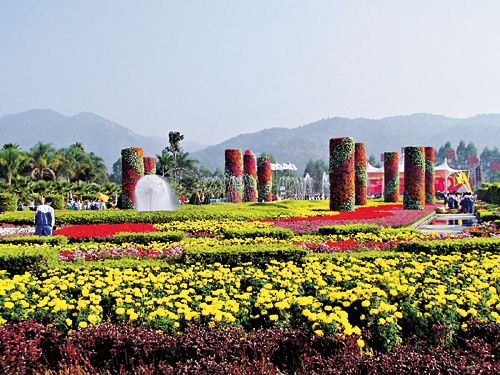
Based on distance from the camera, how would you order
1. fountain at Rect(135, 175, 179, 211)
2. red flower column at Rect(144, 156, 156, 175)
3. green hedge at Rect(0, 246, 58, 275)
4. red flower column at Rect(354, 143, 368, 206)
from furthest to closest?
red flower column at Rect(144, 156, 156, 175) < red flower column at Rect(354, 143, 368, 206) < fountain at Rect(135, 175, 179, 211) < green hedge at Rect(0, 246, 58, 275)

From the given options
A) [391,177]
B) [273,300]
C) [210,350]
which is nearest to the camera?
[210,350]

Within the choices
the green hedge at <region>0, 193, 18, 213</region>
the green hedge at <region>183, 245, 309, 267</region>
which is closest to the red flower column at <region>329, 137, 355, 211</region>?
the green hedge at <region>183, 245, 309, 267</region>

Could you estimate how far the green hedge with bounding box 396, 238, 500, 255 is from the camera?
26.7ft

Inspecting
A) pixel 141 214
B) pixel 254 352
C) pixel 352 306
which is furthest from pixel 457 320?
pixel 141 214

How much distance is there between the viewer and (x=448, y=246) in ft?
26.8

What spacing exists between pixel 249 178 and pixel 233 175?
3.37 m

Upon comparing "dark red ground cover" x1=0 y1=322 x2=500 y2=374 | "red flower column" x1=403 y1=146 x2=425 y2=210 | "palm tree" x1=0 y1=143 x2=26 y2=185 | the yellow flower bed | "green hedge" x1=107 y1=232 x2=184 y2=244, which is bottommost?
"dark red ground cover" x1=0 y1=322 x2=500 y2=374

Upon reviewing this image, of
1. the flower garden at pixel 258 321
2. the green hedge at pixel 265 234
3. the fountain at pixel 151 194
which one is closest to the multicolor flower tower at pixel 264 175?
the fountain at pixel 151 194

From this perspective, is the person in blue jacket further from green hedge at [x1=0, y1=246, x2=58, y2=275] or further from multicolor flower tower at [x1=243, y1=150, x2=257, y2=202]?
multicolor flower tower at [x1=243, y1=150, x2=257, y2=202]

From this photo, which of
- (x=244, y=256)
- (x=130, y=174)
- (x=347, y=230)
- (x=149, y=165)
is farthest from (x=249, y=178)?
(x=244, y=256)

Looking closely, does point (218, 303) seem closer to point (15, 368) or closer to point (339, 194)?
point (15, 368)

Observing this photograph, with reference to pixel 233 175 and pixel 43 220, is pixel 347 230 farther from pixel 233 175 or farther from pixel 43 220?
pixel 233 175

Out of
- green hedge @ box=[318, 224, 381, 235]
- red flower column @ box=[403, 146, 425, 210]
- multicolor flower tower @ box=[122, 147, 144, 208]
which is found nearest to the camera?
green hedge @ box=[318, 224, 381, 235]

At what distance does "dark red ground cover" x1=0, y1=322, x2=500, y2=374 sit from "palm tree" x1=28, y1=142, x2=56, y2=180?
41.3 m
